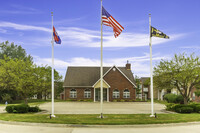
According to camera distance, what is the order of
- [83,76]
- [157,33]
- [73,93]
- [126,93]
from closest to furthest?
[157,33] < [126,93] < [73,93] < [83,76]

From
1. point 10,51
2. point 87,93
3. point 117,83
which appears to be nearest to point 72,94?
point 87,93

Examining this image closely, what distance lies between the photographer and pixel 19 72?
2906 centimetres

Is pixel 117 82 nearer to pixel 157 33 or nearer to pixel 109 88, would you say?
pixel 109 88

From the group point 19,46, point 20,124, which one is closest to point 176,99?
point 20,124

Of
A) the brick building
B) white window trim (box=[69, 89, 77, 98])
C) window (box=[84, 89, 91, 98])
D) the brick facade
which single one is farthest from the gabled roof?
white window trim (box=[69, 89, 77, 98])

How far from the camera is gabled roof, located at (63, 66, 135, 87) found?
50709 mm

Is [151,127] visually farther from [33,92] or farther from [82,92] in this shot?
[82,92]

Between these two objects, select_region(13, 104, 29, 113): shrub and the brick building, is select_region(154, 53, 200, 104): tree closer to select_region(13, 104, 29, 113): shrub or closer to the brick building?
select_region(13, 104, 29, 113): shrub

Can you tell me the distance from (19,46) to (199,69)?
190 feet

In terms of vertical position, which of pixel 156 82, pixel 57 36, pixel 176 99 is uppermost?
pixel 57 36

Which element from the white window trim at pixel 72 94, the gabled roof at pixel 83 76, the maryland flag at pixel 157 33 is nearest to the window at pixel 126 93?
the gabled roof at pixel 83 76

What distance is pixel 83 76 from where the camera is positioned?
2082 inches

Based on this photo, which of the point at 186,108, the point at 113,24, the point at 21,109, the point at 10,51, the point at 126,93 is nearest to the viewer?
the point at 113,24

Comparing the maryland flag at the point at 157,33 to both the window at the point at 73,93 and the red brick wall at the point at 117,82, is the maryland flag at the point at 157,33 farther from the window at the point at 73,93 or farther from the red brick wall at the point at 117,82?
the window at the point at 73,93
